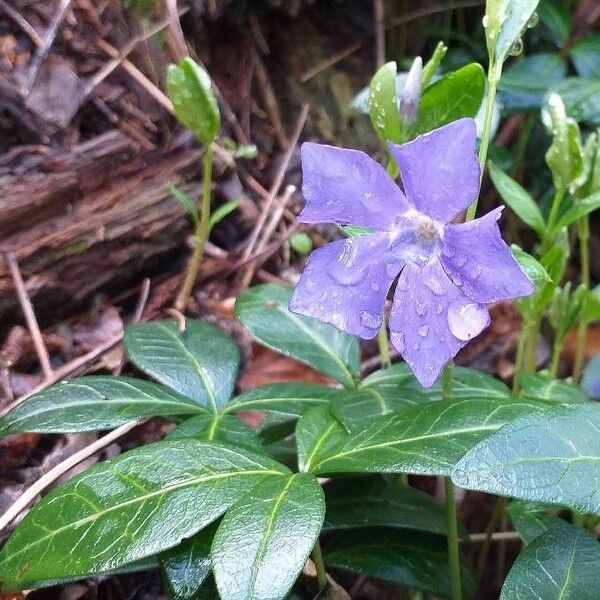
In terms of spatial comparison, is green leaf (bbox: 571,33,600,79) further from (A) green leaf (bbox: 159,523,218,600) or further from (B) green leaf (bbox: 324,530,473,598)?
(A) green leaf (bbox: 159,523,218,600)

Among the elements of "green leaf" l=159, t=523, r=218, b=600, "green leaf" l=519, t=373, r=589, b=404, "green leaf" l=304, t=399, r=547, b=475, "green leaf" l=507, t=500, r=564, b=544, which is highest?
"green leaf" l=304, t=399, r=547, b=475

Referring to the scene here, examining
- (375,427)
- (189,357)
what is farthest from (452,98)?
(189,357)

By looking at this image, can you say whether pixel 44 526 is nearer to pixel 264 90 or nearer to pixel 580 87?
pixel 264 90

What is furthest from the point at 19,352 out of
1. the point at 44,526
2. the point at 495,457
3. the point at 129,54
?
the point at 495,457

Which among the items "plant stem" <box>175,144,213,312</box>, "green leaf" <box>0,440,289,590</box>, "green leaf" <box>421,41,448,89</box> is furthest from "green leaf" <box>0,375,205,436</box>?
"green leaf" <box>421,41,448,89</box>

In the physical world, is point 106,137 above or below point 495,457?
above

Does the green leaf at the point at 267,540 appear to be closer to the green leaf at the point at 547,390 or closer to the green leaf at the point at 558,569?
the green leaf at the point at 558,569
